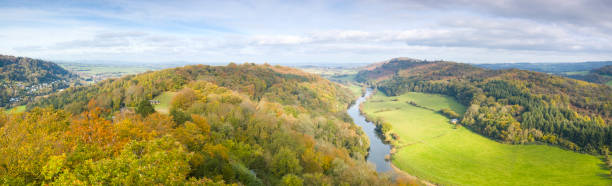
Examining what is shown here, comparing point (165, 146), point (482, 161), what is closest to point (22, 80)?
point (165, 146)

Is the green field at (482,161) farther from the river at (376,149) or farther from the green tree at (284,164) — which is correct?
the green tree at (284,164)

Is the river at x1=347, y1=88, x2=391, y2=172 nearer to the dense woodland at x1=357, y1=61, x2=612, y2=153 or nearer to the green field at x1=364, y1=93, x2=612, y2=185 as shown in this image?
the green field at x1=364, y1=93, x2=612, y2=185

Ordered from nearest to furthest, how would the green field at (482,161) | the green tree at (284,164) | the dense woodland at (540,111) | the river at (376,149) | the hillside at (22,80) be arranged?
1. the green tree at (284,164)
2. the green field at (482,161)
3. the river at (376,149)
4. the dense woodland at (540,111)
5. the hillside at (22,80)

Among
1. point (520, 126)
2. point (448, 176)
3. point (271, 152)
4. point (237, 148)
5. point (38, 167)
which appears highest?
point (38, 167)

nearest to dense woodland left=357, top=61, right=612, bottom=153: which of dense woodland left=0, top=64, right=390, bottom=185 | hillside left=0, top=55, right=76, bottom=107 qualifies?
dense woodland left=0, top=64, right=390, bottom=185

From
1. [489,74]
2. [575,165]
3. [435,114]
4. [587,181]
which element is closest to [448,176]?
[587,181]

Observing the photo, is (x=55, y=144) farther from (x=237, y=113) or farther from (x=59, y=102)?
(x=59, y=102)

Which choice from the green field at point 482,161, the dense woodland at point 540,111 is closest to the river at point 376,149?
the green field at point 482,161
